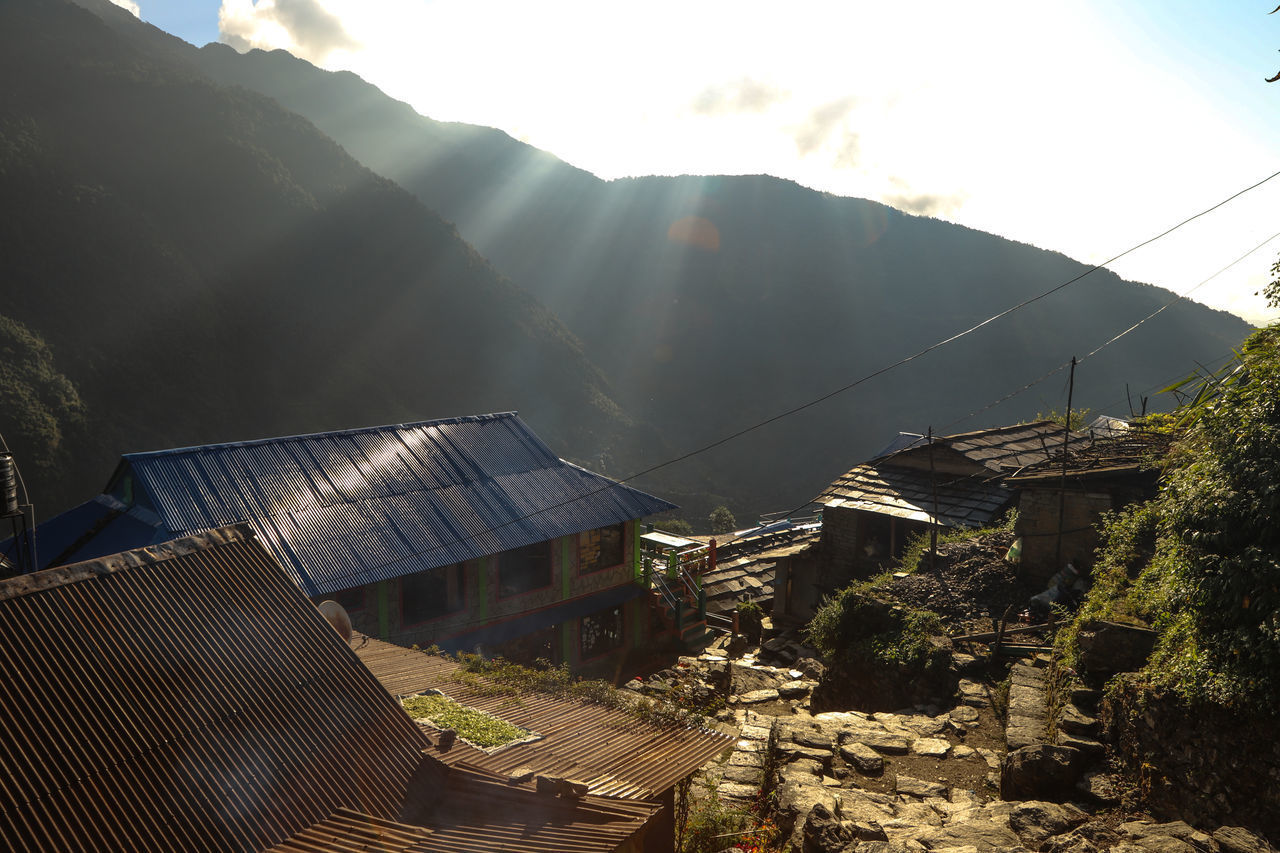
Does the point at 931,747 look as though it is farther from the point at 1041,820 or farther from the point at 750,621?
the point at 750,621

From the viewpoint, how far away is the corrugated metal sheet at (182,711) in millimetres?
4938

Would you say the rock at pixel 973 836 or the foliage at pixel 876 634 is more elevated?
the foliage at pixel 876 634

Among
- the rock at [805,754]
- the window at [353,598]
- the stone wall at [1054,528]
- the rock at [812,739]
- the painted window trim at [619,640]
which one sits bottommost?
the painted window trim at [619,640]

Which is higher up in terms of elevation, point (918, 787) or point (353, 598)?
point (353, 598)

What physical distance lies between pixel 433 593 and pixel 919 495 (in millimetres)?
14295

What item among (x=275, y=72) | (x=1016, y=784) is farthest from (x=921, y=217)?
(x=1016, y=784)

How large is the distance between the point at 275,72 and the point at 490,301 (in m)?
73.5

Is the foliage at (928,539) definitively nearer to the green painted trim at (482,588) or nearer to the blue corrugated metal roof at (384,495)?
the blue corrugated metal roof at (384,495)

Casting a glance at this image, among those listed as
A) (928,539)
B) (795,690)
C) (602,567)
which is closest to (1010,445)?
(928,539)

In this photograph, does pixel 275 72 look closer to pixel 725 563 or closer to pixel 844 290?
pixel 844 290

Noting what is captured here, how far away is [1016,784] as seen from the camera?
784 centimetres

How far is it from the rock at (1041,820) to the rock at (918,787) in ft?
5.06

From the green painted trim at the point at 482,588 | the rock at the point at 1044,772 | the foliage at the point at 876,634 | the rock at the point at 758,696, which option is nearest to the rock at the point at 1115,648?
the rock at the point at 1044,772

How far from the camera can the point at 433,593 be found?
17.3 metres
